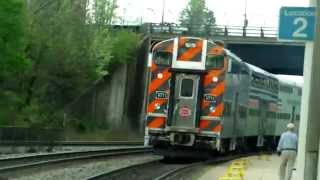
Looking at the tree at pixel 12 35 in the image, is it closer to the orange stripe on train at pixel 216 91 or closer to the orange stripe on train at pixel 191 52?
the orange stripe on train at pixel 191 52

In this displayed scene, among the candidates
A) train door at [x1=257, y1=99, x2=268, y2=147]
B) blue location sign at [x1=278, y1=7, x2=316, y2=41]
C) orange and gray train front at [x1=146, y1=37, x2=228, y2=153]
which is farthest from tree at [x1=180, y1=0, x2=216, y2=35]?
blue location sign at [x1=278, y1=7, x2=316, y2=41]

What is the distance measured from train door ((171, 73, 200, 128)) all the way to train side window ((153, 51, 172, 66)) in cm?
68

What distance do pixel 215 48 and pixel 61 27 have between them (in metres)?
23.7

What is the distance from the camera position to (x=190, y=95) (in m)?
26.9

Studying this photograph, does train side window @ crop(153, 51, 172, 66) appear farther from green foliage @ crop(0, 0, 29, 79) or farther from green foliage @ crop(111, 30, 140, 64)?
green foliage @ crop(111, 30, 140, 64)

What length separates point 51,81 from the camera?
2018 inches

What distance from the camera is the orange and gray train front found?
2695cm

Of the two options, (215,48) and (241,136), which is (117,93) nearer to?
(241,136)

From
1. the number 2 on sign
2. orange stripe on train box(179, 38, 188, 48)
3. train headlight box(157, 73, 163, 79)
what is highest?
orange stripe on train box(179, 38, 188, 48)

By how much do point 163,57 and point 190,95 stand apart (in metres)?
1.66

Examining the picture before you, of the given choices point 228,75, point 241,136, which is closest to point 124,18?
point 241,136

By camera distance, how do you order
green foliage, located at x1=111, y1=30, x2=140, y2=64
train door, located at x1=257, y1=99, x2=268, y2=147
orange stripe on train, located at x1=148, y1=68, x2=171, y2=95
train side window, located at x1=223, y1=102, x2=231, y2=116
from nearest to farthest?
orange stripe on train, located at x1=148, y1=68, x2=171, y2=95
train side window, located at x1=223, y1=102, x2=231, y2=116
train door, located at x1=257, y1=99, x2=268, y2=147
green foliage, located at x1=111, y1=30, x2=140, y2=64

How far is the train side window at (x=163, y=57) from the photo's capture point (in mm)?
27270

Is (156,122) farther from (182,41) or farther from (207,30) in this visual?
(207,30)
